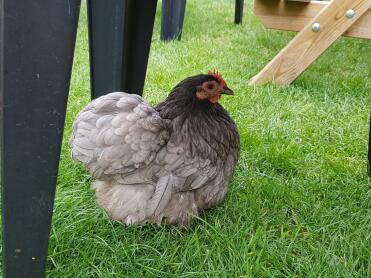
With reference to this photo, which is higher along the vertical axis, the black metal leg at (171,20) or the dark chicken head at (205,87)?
the black metal leg at (171,20)

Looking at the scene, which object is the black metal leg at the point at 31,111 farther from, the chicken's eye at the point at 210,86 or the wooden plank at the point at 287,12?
the wooden plank at the point at 287,12

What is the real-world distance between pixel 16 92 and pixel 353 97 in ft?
7.10

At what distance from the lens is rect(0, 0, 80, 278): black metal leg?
718 millimetres

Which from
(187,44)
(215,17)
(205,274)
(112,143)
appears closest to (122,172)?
(112,143)

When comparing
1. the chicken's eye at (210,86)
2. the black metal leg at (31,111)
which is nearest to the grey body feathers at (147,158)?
the chicken's eye at (210,86)

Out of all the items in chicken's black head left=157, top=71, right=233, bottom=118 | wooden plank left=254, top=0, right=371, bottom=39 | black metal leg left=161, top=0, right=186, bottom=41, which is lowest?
chicken's black head left=157, top=71, right=233, bottom=118

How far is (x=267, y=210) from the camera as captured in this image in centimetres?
141

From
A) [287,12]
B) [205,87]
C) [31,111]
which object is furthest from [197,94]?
[287,12]

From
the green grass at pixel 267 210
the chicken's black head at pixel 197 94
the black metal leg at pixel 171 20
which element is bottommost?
the green grass at pixel 267 210

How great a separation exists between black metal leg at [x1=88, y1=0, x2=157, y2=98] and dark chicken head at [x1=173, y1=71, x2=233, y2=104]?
0.30 metres

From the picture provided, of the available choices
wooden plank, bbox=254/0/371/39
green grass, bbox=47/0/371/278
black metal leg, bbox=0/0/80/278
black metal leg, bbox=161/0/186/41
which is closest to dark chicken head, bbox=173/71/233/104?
green grass, bbox=47/0/371/278

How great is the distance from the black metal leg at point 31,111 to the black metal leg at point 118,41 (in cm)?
66

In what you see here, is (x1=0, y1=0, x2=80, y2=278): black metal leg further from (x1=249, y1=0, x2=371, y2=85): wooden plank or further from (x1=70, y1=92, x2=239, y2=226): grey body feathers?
(x1=249, y1=0, x2=371, y2=85): wooden plank

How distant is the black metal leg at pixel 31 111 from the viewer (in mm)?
718
